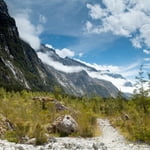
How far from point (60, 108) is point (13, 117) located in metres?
24.2

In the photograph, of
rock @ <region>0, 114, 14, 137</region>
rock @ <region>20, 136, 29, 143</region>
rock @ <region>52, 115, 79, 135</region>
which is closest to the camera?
rock @ <region>20, 136, 29, 143</region>

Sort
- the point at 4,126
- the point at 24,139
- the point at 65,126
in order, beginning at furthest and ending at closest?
the point at 65,126 → the point at 4,126 → the point at 24,139

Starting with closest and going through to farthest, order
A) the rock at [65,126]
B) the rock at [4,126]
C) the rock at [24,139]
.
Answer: the rock at [24,139], the rock at [4,126], the rock at [65,126]

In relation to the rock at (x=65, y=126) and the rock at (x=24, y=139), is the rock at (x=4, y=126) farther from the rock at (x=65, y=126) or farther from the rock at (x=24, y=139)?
the rock at (x=65, y=126)

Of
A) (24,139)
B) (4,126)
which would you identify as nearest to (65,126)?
(4,126)

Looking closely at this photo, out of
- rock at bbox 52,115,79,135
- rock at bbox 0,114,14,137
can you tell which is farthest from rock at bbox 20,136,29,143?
rock at bbox 52,115,79,135

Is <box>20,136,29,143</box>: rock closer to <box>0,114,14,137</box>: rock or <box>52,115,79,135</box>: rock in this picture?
<box>0,114,14,137</box>: rock

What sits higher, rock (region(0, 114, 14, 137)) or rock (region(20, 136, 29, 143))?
rock (region(0, 114, 14, 137))

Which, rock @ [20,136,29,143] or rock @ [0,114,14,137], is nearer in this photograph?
rock @ [20,136,29,143]

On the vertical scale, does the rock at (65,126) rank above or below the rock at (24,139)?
above

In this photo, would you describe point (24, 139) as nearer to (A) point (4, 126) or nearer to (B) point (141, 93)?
(A) point (4, 126)

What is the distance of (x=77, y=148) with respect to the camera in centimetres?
2239

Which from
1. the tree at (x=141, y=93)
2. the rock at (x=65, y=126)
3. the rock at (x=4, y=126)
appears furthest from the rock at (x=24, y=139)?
the tree at (x=141, y=93)

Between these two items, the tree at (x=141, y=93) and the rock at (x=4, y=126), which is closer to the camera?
the rock at (x=4, y=126)
